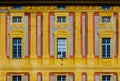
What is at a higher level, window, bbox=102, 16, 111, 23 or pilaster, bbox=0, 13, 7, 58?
window, bbox=102, 16, 111, 23

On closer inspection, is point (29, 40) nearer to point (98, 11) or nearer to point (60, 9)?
point (60, 9)

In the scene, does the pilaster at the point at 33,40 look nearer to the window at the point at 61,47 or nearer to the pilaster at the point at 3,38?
the window at the point at 61,47

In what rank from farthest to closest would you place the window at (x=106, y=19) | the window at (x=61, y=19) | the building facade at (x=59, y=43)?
1. the window at (x=106, y=19)
2. the window at (x=61, y=19)
3. the building facade at (x=59, y=43)

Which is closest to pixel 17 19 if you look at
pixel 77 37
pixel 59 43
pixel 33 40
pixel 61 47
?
pixel 33 40

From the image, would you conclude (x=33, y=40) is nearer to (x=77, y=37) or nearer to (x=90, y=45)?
(x=77, y=37)

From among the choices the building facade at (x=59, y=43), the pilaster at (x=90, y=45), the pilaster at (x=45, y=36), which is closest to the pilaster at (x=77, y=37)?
the building facade at (x=59, y=43)

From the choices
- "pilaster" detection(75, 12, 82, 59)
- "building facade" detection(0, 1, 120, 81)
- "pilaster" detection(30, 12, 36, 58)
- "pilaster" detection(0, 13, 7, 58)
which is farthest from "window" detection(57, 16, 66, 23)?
"pilaster" detection(0, 13, 7, 58)

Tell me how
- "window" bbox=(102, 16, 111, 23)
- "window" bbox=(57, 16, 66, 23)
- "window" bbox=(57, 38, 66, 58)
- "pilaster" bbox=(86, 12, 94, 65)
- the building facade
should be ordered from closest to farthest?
1. the building facade
2. "pilaster" bbox=(86, 12, 94, 65)
3. "window" bbox=(57, 38, 66, 58)
4. "window" bbox=(57, 16, 66, 23)
5. "window" bbox=(102, 16, 111, 23)

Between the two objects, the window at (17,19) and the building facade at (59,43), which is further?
the window at (17,19)

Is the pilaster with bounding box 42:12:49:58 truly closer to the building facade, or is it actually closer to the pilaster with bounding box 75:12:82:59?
the building facade

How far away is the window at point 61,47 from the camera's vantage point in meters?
38.8

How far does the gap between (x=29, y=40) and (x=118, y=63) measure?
25.4 feet

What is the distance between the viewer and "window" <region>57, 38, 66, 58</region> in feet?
127

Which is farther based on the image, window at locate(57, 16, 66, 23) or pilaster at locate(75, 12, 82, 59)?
window at locate(57, 16, 66, 23)
